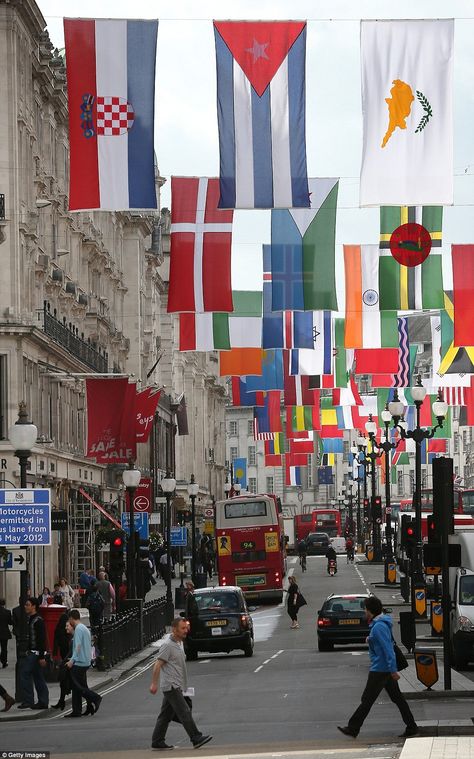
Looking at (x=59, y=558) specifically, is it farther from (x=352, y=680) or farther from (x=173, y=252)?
(x=352, y=680)

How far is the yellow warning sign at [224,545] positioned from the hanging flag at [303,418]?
5.08m

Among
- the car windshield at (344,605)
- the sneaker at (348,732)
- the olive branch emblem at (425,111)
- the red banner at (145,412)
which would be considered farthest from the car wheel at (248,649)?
the sneaker at (348,732)

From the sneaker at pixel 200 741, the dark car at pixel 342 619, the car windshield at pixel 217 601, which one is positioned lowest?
the sneaker at pixel 200 741

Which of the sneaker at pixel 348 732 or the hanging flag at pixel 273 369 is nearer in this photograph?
the sneaker at pixel 348 732

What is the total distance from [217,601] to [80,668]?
14.1m

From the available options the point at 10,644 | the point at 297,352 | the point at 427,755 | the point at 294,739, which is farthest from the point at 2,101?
the point at 427,755

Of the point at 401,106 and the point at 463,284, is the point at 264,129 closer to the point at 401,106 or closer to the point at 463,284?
the point at 401,106

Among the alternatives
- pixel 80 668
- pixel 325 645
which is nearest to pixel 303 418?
pixel 325 645

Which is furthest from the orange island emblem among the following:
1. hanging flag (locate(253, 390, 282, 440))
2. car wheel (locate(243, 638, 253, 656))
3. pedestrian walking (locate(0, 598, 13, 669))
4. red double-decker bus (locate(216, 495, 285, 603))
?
hanging flag (locate(253, 390, 282, 440))

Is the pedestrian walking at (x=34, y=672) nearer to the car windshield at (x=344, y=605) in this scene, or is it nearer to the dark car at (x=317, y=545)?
the car windshield at (x=344, y=605)

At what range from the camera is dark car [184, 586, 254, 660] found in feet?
126

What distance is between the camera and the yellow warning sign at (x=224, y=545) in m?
60.3

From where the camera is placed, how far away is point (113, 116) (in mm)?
28672

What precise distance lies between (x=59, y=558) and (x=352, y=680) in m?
32.9
